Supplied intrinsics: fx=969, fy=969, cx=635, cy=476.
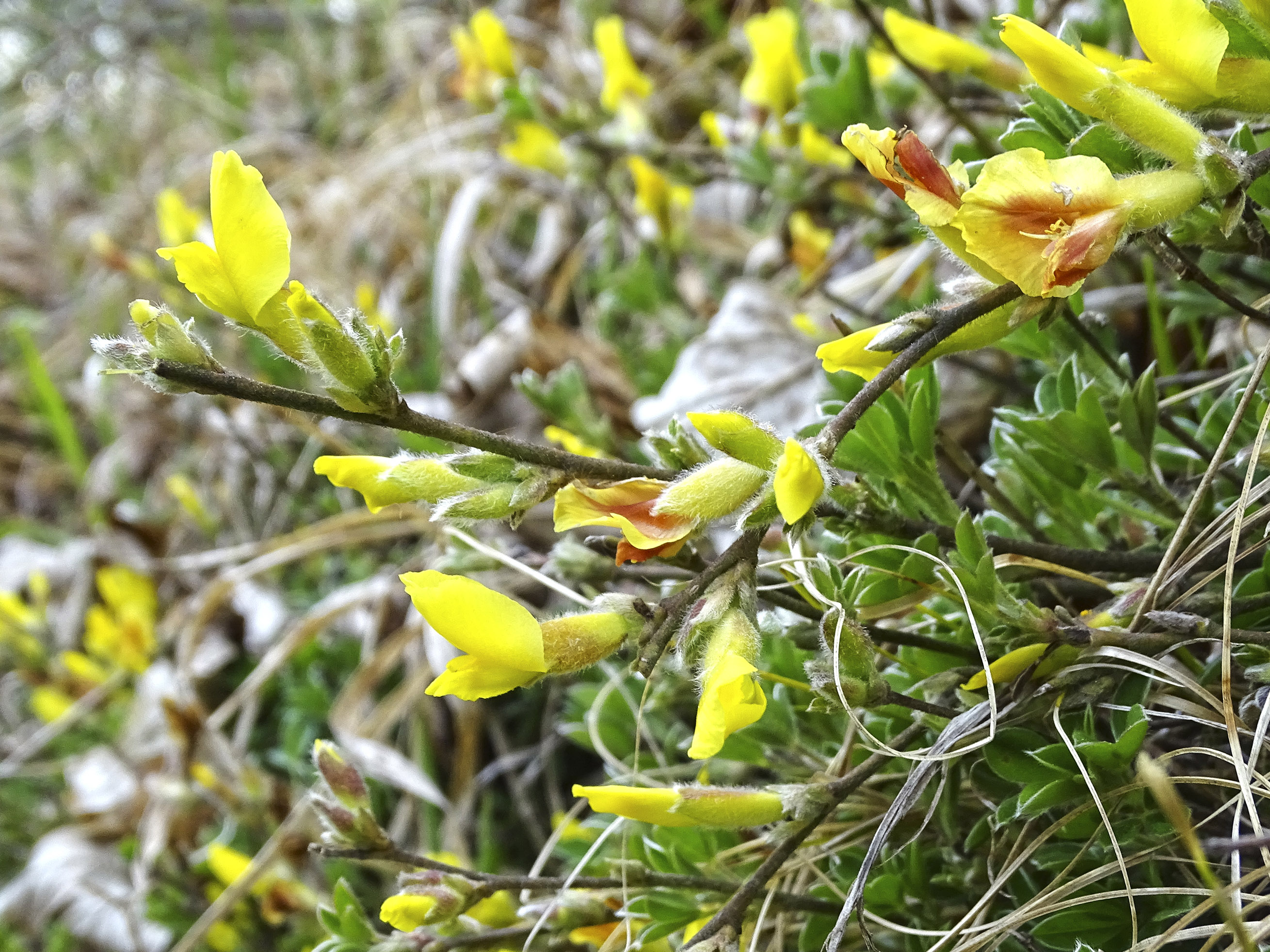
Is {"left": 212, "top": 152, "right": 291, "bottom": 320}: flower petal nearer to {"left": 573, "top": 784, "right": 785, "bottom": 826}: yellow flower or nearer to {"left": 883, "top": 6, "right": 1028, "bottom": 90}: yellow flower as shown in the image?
{"left": 573, "top": 784, "right": 785, "bottom": 826}: yellow flower

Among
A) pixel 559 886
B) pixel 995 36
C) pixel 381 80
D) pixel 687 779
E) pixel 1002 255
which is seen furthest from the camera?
pixel 381 80

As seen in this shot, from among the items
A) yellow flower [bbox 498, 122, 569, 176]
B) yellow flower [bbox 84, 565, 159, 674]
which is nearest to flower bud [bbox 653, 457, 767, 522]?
yellow flower [bbox 498, 122, 569, 176]

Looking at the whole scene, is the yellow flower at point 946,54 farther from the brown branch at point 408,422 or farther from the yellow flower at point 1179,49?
the brown branch at point 408,422

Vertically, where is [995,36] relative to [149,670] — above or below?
above

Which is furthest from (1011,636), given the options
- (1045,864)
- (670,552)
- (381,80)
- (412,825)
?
(381,80)

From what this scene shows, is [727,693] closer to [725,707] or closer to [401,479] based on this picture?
[725,707]

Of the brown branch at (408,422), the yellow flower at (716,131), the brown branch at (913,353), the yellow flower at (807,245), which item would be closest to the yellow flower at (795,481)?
the brown branch at (913,353)

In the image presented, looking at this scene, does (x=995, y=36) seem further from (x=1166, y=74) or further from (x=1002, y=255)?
(x=1002, y=255)
